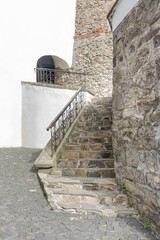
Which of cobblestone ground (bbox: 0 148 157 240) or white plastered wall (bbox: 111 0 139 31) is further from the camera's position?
white plastered wall (bbox: 111 0 139 31)

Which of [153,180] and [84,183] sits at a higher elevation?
[153,180]

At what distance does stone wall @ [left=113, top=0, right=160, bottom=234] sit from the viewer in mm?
2256

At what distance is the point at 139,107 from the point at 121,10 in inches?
68.1

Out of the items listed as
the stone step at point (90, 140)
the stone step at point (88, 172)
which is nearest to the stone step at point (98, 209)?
the stone step at point (88, 172)

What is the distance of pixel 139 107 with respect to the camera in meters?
2.59

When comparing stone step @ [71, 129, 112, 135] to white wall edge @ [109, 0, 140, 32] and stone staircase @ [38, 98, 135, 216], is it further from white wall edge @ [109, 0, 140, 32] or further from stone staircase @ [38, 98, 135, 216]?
white wall edge @ [109, 0, 140, 32]

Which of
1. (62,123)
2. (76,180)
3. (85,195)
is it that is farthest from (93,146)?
(85,195)

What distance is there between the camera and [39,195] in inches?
127

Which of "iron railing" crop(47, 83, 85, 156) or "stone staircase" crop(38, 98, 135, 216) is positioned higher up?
"iron railing" crop(47, 83, 85, 156)

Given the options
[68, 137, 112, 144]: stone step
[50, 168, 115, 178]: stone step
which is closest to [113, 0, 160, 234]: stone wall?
[50, 168, 115, 178]: stone step

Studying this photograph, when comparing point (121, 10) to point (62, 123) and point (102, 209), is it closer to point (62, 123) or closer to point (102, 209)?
point (102, 209)

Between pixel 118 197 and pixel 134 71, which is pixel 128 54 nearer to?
pixel 134 71

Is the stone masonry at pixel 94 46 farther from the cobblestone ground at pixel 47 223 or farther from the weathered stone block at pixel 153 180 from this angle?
the weathered stone block at pixel 153 180

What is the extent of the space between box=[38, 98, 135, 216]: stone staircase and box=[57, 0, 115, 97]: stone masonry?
4.80 m
